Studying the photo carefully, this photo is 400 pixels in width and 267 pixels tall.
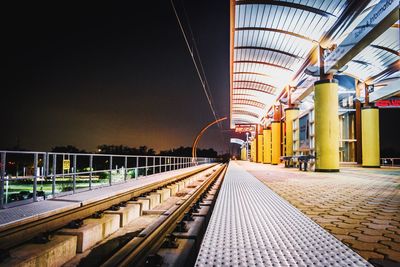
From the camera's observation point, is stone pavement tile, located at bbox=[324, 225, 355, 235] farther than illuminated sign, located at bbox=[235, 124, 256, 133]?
No

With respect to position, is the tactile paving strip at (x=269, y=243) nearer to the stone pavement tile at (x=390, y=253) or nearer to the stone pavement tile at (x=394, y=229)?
the stone pavement tile at (x=390, y=253)

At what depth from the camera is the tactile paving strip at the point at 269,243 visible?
217cm

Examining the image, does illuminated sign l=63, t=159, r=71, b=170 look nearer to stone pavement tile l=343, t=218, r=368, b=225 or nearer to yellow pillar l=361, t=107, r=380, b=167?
stone pavement tile l=343, t=218, r=368, b=225

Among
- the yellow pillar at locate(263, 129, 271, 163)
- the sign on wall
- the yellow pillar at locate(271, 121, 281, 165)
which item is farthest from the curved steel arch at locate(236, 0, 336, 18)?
the yellow pillar at locate(263, 129, 271, 163)

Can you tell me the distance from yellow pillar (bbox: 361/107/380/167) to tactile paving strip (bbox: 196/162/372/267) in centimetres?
2110

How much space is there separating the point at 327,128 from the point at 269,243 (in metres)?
14.2

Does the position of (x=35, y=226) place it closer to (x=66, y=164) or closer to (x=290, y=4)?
(x=66, y=164)

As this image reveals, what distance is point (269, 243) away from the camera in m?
2.61

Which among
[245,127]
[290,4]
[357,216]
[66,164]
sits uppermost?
[290,4]

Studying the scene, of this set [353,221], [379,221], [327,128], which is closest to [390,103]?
[327,128]

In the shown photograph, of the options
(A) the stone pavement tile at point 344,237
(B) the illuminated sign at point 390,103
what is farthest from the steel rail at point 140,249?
(B) the illuminated sign at point 390,103

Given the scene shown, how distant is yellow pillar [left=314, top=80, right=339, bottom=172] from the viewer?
1510cm

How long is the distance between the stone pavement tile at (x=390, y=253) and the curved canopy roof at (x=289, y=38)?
12336mm

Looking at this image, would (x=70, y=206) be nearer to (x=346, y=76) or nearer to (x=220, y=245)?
(x=220, y=245)
